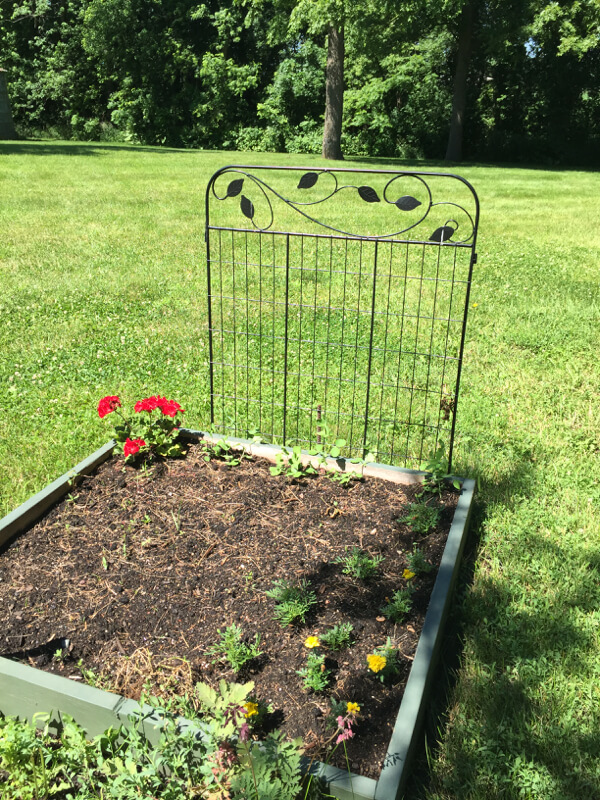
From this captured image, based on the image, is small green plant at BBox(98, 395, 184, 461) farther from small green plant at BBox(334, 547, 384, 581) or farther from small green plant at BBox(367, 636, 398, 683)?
small green plant at BBox(367, 636, 398, 683)

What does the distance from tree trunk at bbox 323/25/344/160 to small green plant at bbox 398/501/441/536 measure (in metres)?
16.7

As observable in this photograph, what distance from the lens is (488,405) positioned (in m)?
4.30

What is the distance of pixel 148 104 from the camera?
79.3 ft

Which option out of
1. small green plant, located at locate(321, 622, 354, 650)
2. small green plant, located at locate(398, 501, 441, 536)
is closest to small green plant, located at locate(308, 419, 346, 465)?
small green plant, located at locate(398, 501, 441, 536)

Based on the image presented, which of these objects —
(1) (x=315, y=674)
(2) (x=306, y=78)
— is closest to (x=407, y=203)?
(1) (x=315, y=674)

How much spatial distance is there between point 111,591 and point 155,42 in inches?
1029

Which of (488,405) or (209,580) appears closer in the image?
(209,580)

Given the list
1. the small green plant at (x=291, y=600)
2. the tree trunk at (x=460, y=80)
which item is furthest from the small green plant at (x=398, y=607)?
the tree trunk at (x=460, y=80)

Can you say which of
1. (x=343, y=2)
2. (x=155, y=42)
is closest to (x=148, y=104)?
(x=155, y=42)

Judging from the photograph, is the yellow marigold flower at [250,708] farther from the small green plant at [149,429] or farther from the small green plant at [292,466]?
the small green plant at [149,429]

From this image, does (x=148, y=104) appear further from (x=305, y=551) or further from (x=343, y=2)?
(x=305, y=551)

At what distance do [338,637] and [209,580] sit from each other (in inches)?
23.1

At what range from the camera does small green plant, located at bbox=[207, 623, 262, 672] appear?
2.19m

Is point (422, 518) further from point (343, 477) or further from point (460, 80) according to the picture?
point (460, 80)
